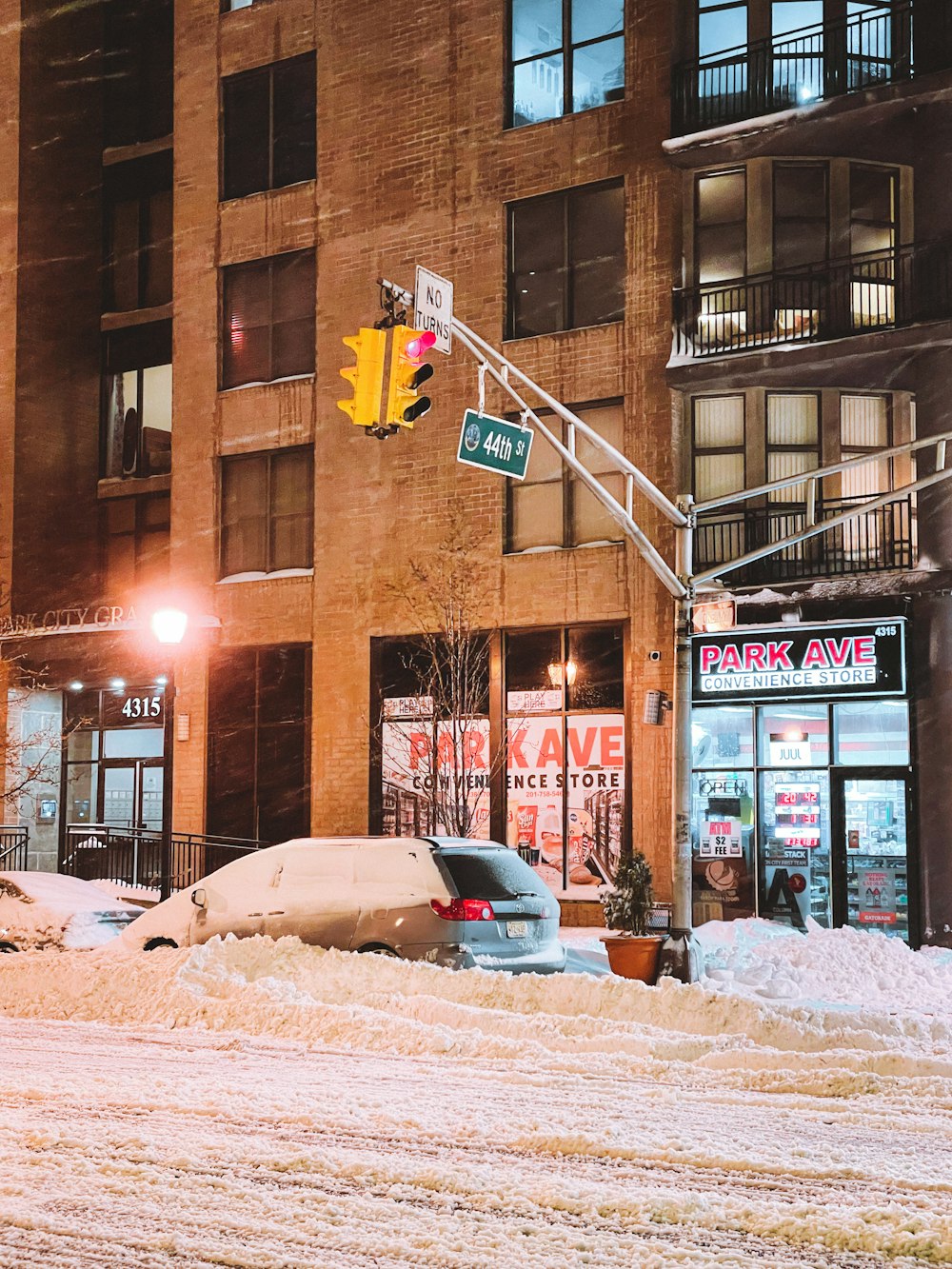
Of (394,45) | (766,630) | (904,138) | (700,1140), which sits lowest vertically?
(700,1140)

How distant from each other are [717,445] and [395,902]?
40.2 feet

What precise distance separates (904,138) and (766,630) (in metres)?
7.83

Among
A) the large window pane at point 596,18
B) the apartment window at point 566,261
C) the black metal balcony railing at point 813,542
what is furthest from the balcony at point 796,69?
the black metal balcony railing at point 813,542

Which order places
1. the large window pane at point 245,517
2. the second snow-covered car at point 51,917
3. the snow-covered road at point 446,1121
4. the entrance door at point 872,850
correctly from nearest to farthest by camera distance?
the snow-covered road at point 446,1121, the second snow-covered car at point 51,917, the entrance door at point 872,850, the large window pane at point 245,517

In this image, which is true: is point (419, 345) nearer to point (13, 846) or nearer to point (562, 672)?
point (562, 672)

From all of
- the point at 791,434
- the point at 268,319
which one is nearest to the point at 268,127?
the point at 268,319

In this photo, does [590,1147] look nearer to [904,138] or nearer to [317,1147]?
[317,1147]

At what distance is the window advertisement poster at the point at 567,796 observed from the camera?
80.6 feet

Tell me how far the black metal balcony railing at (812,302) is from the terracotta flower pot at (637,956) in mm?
10733

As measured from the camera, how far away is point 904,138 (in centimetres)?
2336

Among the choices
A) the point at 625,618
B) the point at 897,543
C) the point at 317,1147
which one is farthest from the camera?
the point at 625,618

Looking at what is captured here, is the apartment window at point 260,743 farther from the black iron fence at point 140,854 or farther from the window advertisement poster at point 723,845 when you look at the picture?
the window advertisement poster at point 723,845

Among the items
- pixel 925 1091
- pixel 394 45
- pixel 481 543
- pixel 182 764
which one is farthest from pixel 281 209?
pixel 925 1091

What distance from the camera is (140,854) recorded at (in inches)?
1170
